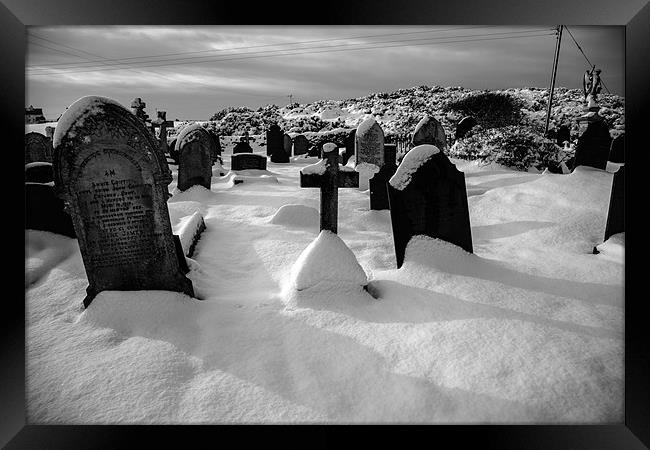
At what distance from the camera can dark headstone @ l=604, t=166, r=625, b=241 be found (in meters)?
4.75

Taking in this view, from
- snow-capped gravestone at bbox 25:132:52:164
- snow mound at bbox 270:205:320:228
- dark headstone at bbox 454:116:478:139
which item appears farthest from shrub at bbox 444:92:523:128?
snow-capped gravestone at bbox 25:132:52:164

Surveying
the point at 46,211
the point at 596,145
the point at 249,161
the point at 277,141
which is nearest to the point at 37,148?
the point at 249,161

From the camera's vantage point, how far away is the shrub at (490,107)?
29.3 meters

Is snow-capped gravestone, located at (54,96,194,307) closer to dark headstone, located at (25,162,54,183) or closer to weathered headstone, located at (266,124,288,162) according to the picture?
dark headstone, located at (25,162,54,183)

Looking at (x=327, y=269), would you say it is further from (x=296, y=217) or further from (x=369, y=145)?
(x=369, y=145)

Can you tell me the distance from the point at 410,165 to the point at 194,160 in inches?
257

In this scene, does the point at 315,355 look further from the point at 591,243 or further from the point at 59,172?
the point at 591,243

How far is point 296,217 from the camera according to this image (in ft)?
21.5

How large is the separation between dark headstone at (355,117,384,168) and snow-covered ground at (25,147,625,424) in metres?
7.60

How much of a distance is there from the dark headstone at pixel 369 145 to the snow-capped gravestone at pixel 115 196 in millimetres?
9001
